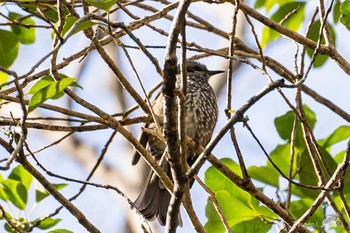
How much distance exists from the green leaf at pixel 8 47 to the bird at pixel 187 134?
956mm

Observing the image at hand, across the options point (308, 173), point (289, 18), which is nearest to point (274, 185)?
point (308, 173)

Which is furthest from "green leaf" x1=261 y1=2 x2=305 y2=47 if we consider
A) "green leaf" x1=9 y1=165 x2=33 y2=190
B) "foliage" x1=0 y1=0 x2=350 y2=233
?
"green leaf" x1=9 y1=165 x2=33 y2=190

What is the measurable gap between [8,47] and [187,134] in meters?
1.43

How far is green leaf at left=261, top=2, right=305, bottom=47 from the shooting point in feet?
11.4

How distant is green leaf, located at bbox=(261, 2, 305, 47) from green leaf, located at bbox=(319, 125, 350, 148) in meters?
0.57

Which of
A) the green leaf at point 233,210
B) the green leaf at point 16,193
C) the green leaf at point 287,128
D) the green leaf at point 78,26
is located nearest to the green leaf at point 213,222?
the green leaf at point 233,210

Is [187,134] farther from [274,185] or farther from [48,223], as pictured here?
[48,223]

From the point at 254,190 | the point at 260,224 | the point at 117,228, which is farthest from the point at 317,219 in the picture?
the point at 117,228

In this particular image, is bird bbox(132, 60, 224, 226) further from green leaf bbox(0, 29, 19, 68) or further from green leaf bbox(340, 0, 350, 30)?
green leaf bbox(340, 0, 350, 30)

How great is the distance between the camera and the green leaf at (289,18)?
136 inches

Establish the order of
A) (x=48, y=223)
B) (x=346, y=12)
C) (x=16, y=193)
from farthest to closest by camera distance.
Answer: (x=16, y=193)
(x=48, y=223)
(x=346, y=12)

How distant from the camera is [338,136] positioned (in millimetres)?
3174

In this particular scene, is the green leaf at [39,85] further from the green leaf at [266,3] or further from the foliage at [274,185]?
the green leaf at [266,3]

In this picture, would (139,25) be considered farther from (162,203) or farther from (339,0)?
(162,203)
